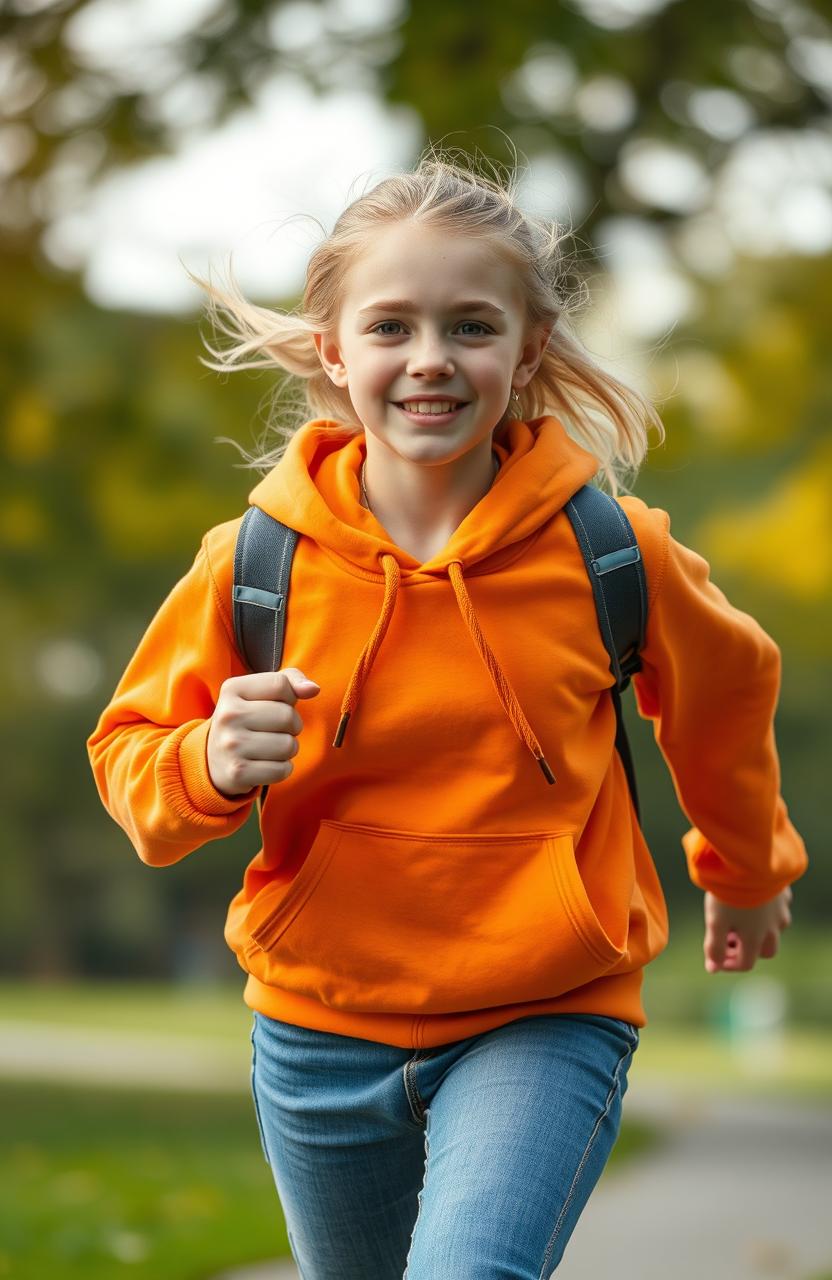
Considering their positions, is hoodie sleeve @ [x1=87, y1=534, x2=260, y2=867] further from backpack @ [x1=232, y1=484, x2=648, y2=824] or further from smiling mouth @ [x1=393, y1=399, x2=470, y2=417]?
smiling mouth @ [x1=393, y1=399, x2=470, y2=417]

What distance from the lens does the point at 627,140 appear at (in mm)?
9734

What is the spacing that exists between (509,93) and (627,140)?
3.77 ft

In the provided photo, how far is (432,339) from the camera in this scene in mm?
2770

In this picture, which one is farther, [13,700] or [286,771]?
[13,700]

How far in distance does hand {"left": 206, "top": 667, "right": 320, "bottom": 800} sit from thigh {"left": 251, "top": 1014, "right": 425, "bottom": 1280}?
528mm

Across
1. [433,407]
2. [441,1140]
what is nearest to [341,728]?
[433,407]

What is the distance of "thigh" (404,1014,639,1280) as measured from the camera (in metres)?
2.54

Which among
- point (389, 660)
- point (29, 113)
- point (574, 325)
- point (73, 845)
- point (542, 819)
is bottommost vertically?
point (73, 845)

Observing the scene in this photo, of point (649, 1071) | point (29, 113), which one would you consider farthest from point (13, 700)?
point (29, 113)

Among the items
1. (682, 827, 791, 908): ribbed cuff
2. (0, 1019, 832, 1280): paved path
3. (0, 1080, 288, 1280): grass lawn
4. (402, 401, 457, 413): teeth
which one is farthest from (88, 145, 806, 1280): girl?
(0, 1019, 832, 1280): paved path

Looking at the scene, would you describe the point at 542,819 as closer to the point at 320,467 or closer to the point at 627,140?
the point at 320,467

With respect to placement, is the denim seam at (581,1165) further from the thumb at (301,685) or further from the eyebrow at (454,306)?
the eyebrow at (454,306)

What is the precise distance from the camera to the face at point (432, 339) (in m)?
2.79

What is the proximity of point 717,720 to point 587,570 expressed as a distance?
0.43 metres
